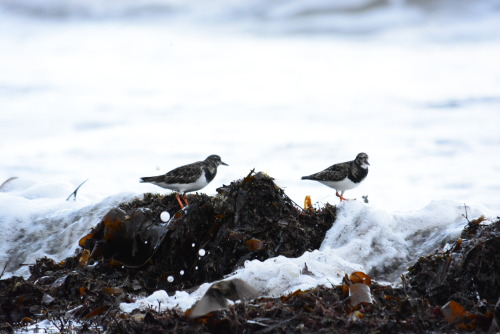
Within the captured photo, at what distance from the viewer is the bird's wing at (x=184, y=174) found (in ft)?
30.9

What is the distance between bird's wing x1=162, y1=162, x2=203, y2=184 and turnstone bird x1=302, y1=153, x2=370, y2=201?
6.13ft

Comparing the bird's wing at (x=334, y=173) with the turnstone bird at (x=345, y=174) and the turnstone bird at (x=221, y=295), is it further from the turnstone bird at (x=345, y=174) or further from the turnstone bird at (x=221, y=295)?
the turnstone bird at (x=221, y=295)

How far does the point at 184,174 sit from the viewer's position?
9.52m

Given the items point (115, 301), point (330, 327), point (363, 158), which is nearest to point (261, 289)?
point (330, 327)

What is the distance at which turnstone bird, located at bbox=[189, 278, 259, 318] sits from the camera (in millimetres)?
3877

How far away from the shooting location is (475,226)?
5.01m

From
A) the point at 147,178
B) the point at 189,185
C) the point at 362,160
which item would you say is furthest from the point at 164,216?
the point at 362,160

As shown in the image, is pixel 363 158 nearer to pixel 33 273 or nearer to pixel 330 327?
pixel 33 273

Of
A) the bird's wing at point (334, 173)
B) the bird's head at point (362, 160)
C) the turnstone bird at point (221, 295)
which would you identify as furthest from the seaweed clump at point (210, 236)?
the bird's head at point (362, 160)

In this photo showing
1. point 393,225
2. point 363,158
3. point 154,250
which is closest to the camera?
point 154,250

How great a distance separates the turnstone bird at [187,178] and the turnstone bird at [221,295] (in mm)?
5039

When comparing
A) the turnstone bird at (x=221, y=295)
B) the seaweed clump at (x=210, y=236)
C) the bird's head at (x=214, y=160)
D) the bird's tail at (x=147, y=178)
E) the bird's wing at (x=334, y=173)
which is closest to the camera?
the turnstone bird at (x=221, y=295)

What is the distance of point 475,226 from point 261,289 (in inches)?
73.9

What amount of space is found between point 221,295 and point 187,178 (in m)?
5.50
